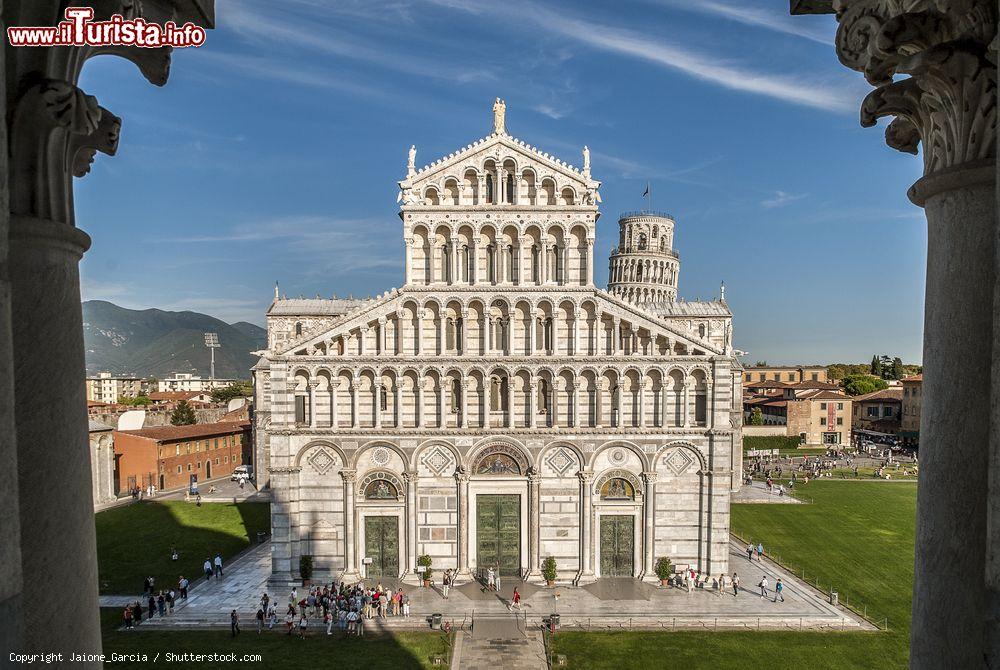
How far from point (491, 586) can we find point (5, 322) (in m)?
28.8

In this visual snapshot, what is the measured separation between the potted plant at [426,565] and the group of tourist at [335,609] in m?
1.76

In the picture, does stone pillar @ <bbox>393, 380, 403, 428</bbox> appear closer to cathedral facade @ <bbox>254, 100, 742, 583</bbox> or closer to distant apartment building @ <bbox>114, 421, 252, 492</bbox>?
cathedral facade @ <bbox>254, 100, 742, 583</bbox>

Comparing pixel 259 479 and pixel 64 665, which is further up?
pixel 64 665

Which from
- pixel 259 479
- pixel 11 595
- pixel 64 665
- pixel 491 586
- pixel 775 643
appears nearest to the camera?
pixel 11 595

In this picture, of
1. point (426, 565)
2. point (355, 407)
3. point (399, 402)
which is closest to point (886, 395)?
point (426, 565)

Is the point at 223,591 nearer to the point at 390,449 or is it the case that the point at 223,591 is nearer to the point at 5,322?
the point at 390,449

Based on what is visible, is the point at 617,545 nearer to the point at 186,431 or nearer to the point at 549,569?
the point at 549,569

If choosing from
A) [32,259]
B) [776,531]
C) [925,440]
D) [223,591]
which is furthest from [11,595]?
[776,531]

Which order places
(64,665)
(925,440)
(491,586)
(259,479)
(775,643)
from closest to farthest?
(64,665)
(925,440)
(775,643)
(491,586)
(259,479)

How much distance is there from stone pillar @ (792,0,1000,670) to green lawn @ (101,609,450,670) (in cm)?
2139

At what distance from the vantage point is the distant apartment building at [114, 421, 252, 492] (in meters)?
55.5

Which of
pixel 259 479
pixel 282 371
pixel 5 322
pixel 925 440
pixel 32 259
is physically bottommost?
pixel 259 479

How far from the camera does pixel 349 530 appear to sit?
3045 centimetres

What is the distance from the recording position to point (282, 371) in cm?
3062
